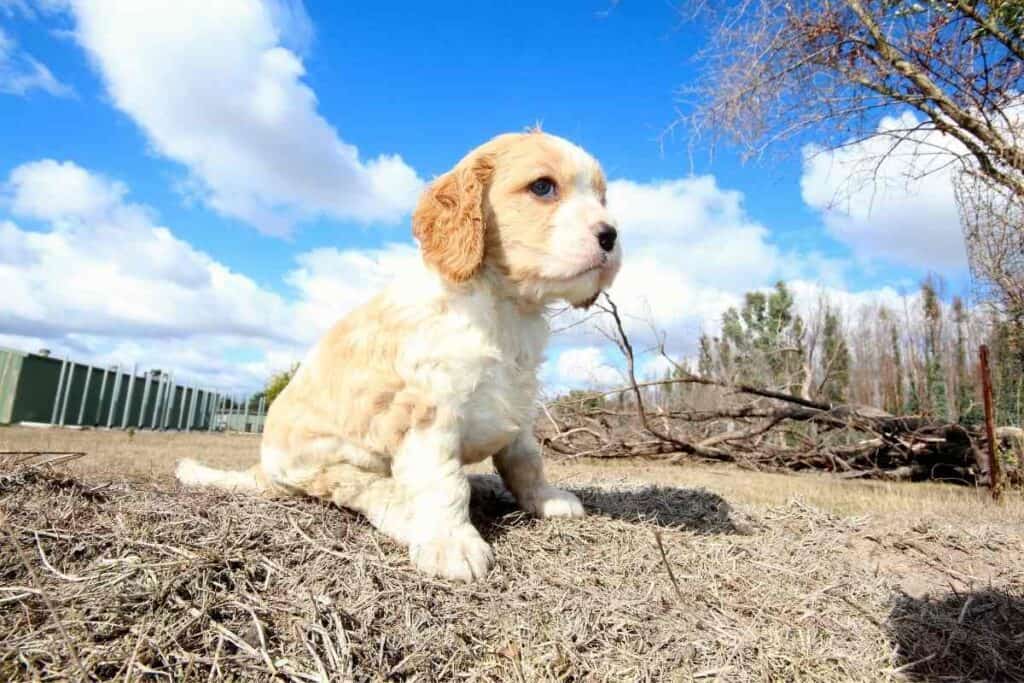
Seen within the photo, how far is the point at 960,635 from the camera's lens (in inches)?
110

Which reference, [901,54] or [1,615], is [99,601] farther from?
[901,54]

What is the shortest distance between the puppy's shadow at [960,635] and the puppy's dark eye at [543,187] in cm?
249

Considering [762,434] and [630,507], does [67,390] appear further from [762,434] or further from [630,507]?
[630,507]

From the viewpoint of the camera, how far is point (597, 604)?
2.51 m

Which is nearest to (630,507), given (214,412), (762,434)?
(762,434)

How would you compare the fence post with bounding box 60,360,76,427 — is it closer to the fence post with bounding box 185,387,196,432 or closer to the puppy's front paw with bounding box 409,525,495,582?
the fence post with bounding box 185,387,196,432

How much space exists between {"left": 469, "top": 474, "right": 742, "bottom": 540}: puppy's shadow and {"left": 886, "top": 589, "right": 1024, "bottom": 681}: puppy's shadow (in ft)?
3.55

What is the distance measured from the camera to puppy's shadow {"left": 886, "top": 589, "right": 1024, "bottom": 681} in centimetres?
258

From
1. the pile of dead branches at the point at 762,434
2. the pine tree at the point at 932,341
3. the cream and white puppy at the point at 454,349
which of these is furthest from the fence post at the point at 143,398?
the pine tree at the point at 932,341

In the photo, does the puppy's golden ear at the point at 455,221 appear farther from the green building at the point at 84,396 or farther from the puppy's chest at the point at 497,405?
the green building at the point at 84,396

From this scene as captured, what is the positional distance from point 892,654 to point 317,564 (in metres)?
2.39

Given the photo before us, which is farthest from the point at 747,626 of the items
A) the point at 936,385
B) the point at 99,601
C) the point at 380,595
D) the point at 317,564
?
the point at 936,385

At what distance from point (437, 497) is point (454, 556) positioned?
26cm

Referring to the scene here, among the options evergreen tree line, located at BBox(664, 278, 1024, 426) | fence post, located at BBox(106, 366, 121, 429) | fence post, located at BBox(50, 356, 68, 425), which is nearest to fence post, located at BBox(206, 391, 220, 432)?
fence post, located at BBox(106, 366, 121, 429)
